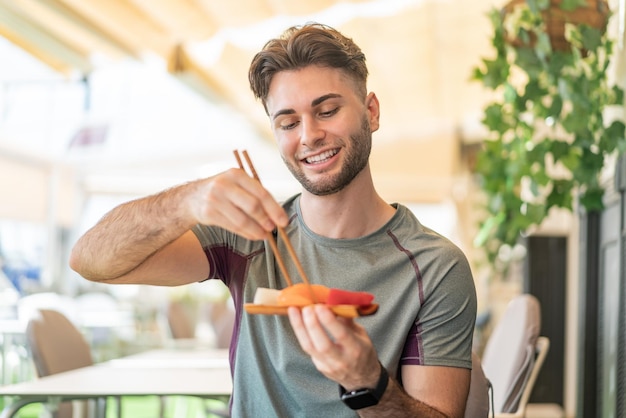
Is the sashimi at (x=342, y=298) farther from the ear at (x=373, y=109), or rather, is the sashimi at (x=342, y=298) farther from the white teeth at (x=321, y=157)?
the ear at (x=373, y=109)

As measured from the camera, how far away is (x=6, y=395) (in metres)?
2.29

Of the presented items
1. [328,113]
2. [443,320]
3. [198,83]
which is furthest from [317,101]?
[198,83]

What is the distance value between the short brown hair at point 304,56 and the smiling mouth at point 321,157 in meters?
0.16

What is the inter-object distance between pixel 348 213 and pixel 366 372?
1.47 ft

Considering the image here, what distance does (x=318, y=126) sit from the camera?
1.62m

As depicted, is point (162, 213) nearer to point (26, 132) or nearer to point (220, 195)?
point (220, 195)

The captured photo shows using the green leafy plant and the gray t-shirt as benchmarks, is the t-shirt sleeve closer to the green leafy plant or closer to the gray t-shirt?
the gray t-shirt

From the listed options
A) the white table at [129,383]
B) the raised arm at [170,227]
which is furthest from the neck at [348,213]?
the white table at [129,383]

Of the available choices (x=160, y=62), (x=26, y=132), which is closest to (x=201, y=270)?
(x=160, y=62)

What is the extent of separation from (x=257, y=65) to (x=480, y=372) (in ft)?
2.83

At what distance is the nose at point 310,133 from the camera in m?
1.60

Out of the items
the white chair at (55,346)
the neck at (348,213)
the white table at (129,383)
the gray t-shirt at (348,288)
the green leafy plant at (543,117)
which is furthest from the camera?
the green leafy plant at (543,117)

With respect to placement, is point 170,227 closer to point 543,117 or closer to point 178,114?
point 543,117

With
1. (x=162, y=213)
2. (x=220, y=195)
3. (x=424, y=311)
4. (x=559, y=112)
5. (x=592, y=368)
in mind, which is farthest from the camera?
(x=592, y=368)
